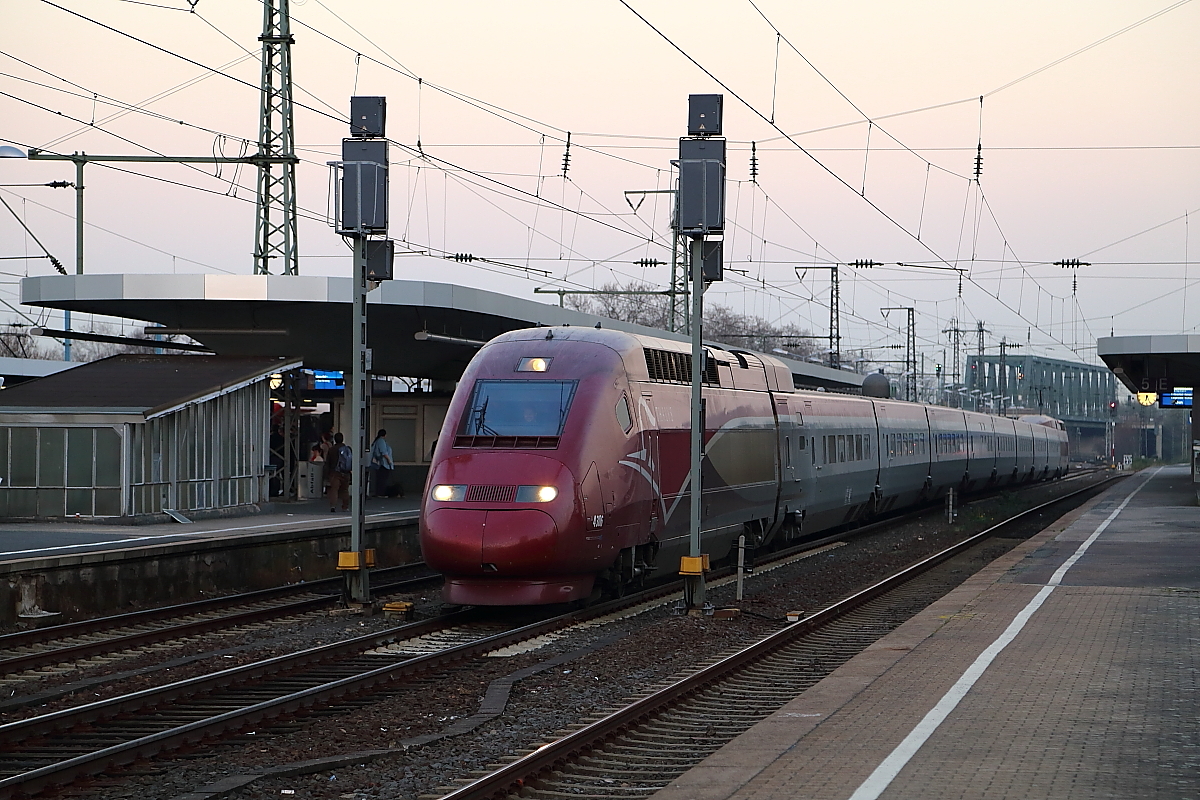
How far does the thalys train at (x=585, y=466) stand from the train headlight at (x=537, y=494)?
0.04 ft

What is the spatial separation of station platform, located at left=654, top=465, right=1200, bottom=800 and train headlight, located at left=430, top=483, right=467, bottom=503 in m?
4.75

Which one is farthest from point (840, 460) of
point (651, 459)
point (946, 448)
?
point (946, 448)

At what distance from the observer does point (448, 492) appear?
14297 millimetres

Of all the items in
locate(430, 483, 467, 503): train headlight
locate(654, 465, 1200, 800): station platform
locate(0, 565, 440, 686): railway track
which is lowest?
locate(0, 565, 440, 686): railway track

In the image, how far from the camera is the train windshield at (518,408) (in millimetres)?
14711

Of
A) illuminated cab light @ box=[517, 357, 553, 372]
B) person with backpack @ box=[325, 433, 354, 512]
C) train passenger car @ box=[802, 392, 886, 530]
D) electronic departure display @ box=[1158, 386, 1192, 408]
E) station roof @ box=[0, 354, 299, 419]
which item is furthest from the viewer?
electronic departure display @ box=[1158, 386, 1192, 408]

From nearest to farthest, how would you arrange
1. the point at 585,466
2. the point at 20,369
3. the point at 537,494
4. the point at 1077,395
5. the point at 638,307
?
the point at 537,494
the point at 585,466
the point at 20,369
the point at 638,307
the point at 1077,395

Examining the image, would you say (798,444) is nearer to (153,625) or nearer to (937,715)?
(153,625)

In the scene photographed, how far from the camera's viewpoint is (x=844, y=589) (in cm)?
1869

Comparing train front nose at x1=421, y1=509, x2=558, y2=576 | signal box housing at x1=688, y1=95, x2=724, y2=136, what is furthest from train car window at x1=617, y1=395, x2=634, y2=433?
signal box housing at x1=688, y1=95, x2=724, y2=136

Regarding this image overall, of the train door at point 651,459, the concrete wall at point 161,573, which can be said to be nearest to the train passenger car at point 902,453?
the concrete wall at point 161,573

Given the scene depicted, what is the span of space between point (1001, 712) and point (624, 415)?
7.11 m

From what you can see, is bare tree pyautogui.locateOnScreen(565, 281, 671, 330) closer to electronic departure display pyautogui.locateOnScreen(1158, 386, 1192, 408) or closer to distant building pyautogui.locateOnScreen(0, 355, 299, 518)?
electronic departure display pyautogui.locateOnScreen(1158, 386, 1192, 408)

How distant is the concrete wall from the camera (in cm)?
1500
